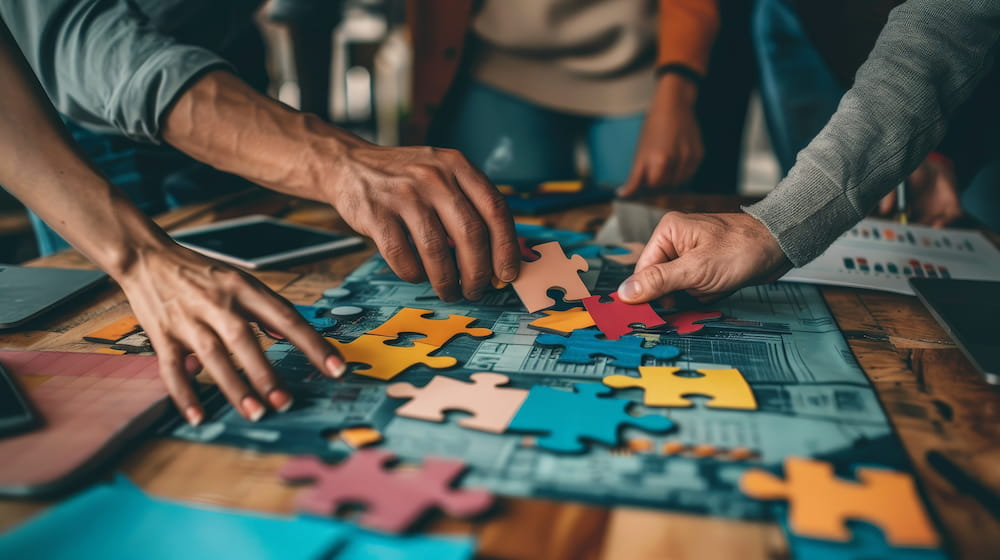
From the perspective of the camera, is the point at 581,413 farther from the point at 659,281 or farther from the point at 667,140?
the point at 667,140

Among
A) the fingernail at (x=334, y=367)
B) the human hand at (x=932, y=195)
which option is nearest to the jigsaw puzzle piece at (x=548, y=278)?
the fingernail at (x=334, y=367)

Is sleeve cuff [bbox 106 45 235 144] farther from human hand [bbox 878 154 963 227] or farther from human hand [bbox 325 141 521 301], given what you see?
human hand [bbox 878 154 963 227]

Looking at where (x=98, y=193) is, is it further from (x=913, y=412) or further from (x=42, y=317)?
(x=913, y=412)

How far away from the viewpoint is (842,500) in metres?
0.63

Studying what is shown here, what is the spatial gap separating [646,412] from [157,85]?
1.12 meters

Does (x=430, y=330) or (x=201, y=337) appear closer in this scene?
(x=201, y=337)

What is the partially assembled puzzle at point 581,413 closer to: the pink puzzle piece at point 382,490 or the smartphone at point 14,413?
the pink puzzle piece at point 382,490

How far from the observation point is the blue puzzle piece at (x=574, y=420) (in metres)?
0.74

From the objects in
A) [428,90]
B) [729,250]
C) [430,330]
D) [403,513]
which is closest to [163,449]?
[403,513]

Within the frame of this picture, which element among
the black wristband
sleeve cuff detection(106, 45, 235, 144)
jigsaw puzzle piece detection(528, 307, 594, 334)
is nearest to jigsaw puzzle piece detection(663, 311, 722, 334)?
jigsaw puzzle piece detection(528, 307, 594, 334)

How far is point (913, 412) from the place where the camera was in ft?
2.68

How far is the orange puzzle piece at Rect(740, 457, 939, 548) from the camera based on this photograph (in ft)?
1.95

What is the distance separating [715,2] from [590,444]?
1812 millimetres

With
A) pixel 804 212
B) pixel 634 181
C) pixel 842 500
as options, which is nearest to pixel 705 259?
pixel 804 212
